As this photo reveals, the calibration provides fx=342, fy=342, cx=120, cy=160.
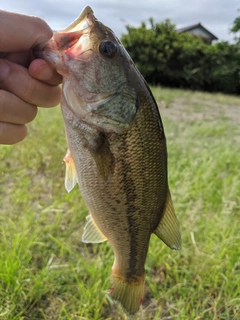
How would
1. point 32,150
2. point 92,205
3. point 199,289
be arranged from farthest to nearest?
point 32,150 → point 199,289 → point 92,205

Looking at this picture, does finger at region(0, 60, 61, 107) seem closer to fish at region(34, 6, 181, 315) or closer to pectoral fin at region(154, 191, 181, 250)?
fish at region(34, 6, 181, 315)

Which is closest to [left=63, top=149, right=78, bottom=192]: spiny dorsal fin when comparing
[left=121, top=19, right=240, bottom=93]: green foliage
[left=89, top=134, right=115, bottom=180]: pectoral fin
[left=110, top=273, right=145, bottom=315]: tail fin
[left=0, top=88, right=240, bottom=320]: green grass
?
[left=89, top=134, right=115, bottom=180]: pectoral fin

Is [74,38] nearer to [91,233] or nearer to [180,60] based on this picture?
[91,233]

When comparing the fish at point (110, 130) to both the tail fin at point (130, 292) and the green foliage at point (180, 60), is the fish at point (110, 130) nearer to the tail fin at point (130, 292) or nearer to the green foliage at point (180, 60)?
the tail fin at point (130, 292)

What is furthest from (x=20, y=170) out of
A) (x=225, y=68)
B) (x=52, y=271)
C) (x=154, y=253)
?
(x=225, y=68)

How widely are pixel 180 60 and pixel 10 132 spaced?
22.5m

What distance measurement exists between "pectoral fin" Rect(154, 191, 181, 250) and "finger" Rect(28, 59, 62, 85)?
0.74 meters

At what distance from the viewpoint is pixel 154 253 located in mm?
2721

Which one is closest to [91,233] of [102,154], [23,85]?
[102,154]

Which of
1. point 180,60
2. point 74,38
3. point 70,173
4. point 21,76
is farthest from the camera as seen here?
point 180,60

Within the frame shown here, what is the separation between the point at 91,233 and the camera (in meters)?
1.71

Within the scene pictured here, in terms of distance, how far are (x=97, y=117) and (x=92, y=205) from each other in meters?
0.40

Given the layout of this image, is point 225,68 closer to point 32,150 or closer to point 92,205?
point 32,150

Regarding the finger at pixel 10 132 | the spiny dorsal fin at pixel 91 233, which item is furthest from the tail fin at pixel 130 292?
the finger at pixel 10 132
